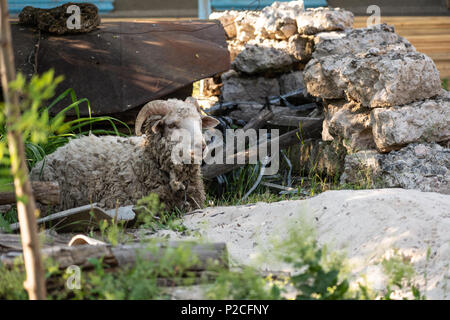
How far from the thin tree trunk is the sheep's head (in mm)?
2613

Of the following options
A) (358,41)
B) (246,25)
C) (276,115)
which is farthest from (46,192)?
(246,25)

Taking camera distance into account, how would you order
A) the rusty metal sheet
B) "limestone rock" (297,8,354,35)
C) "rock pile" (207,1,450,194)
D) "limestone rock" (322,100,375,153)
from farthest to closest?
"limestone rock" (297,8,354,35) < the rusty metal sheet < "limestone rock" (322,100,375,153) < "rock pile" (207,1,450,194)

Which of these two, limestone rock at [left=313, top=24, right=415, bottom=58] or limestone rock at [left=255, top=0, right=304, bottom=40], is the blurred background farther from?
limestone rock at [left=313, top=24, right=415, bottom=58]

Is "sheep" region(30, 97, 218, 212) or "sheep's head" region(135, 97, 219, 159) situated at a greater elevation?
"sheep's head" region(135, 97, 219, 159)

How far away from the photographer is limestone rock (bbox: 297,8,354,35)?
7.09m

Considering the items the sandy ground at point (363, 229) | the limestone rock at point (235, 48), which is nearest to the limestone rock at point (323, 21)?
the limestone rock at point (235, 48)

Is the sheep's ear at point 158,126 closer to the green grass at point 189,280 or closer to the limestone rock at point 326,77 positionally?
the limestone rock at point 326,77

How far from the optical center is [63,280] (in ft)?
7.27

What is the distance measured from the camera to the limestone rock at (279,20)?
748 centimetres

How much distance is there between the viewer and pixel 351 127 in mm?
5473

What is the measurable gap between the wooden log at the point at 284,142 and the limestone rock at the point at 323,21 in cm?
149

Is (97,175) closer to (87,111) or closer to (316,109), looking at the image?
(87,111)

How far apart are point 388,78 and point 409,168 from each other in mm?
880

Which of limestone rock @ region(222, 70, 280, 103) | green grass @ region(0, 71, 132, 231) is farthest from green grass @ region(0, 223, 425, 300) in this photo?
limestone rock @ region(222, 70, 280, 103)
